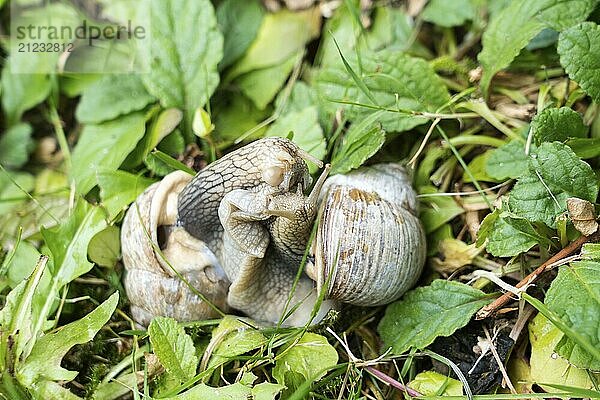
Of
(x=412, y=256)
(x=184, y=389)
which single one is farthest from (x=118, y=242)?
(x=412, y=256)

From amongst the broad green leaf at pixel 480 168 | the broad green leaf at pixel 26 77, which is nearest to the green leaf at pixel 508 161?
the broad green leaf at pixel 480 168

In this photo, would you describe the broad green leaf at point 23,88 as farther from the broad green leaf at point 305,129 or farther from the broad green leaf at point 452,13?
the broad green leaf at point 452,13

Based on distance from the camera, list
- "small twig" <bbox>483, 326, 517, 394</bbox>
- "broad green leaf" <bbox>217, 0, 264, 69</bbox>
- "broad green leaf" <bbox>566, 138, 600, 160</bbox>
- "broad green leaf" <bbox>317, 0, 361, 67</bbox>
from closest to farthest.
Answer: "small twig" <bbox>483, 326, 517, 394</bbox>, "broad green leaf" <bbox>566, 138, 600, 160</bbox>, "broad green leaf" <bbox>317, 0, 361, 67</bbox>, "broad green leaf" <bbox>217, 0, 264, 69</bbox>

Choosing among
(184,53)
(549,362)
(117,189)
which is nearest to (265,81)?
(184,53)

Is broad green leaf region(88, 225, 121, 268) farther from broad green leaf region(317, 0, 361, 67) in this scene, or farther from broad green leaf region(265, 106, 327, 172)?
broad green leaf region(317, 0, 361, 67)

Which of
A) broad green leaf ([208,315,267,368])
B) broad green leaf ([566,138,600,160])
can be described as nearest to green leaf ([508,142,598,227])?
broad green leaf ([566,138,600,160])

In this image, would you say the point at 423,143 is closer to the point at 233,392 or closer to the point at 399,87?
the point at 399,87

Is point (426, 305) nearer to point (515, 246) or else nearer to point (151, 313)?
point (515, 246)
